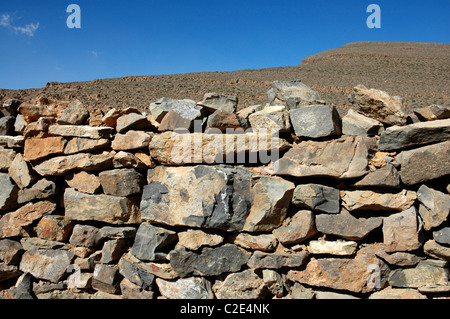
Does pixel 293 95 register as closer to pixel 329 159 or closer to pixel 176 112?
pixel 329 159

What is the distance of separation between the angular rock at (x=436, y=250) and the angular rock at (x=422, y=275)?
58mm

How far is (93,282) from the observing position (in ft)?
11.6

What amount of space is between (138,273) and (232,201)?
4.47ft

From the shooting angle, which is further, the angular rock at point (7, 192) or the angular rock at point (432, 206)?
the angular rock at point (7, 192)

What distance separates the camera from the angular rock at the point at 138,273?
3291mm

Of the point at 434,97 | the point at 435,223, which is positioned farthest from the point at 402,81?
the point at 435,223

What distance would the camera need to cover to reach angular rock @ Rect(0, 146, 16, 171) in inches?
158

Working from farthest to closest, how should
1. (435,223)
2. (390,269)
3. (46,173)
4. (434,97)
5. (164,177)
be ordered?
(434,97) → (46,173) → (164,177) → (390,269) → (435,223)

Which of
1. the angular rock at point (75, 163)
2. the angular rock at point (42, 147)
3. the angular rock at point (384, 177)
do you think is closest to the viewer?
the angular rock at point (384, 177)

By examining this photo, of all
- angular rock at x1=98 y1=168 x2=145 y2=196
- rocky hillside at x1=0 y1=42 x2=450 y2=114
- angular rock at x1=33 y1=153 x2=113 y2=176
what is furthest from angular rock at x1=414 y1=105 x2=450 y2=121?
rocky hillside at x1=0 y1=42 x2=450 y2=114

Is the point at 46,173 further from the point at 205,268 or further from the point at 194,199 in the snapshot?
the point at 205,268

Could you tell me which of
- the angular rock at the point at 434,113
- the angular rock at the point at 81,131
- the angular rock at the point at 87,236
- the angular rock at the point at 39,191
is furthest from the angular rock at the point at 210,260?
the angular rock at the point at 434,113

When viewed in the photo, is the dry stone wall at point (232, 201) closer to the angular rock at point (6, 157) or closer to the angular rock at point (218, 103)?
the angular rock at point (218, 103)

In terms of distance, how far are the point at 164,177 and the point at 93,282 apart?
5.11ft
